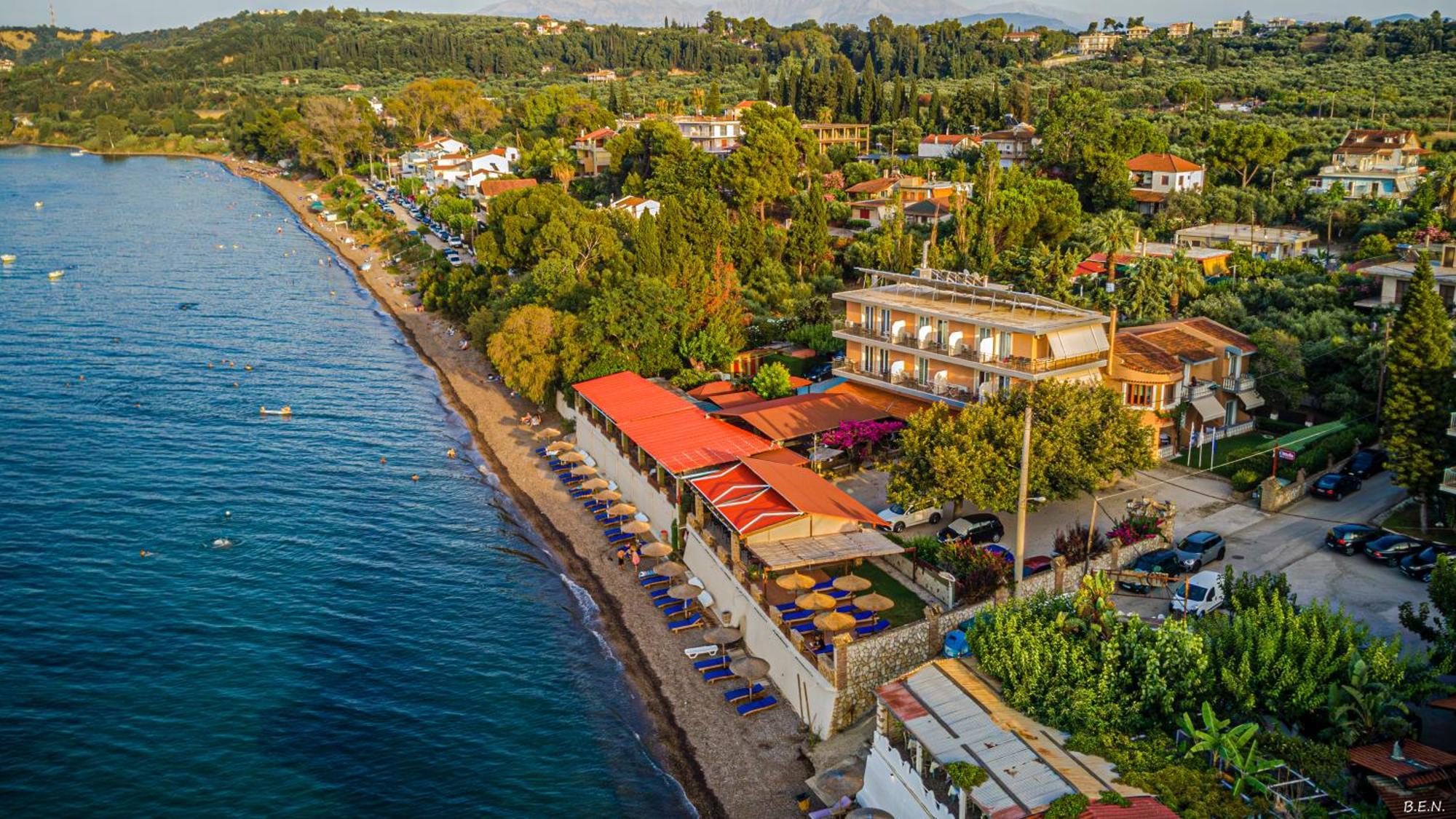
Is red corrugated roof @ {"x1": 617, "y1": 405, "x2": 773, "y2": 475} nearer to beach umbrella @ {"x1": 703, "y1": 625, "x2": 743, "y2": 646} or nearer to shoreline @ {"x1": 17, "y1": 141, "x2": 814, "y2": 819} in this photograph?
shoreline @ {"x1": 17, "y1": 141, "x2": 814, "y2": 819}

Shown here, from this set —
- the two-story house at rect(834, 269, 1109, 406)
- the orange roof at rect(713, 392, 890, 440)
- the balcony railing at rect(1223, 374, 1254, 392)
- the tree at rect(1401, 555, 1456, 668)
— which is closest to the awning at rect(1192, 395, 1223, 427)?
the balcony railing at rect(1223, 374, 1254, 392)

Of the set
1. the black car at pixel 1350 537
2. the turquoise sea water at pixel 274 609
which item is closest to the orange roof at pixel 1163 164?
the black car at pixel 1350 537

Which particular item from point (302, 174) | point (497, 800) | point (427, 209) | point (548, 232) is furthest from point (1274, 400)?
point (302, 174)

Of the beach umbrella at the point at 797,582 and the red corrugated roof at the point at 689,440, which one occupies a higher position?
the red corrugated roof at the point at 689,440

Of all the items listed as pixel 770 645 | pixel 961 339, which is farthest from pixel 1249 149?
pixel 770 645

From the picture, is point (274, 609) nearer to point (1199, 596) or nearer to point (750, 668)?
point (750, 668)

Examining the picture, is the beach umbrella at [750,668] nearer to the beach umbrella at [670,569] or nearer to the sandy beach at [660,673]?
the sandy beach at [660,673]

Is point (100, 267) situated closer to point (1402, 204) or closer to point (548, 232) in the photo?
point (548, 232)

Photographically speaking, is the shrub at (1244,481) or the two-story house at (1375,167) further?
the two-story house at (1375,167)

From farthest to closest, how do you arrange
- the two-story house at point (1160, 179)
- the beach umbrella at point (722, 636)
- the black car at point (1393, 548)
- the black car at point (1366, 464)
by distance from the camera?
1. the two-story house at point (1160, 179)
2. the black car at point (1366, 464)
3. the black car at point (1393, 548)
4. the beach umbrella at point (722, 636)
